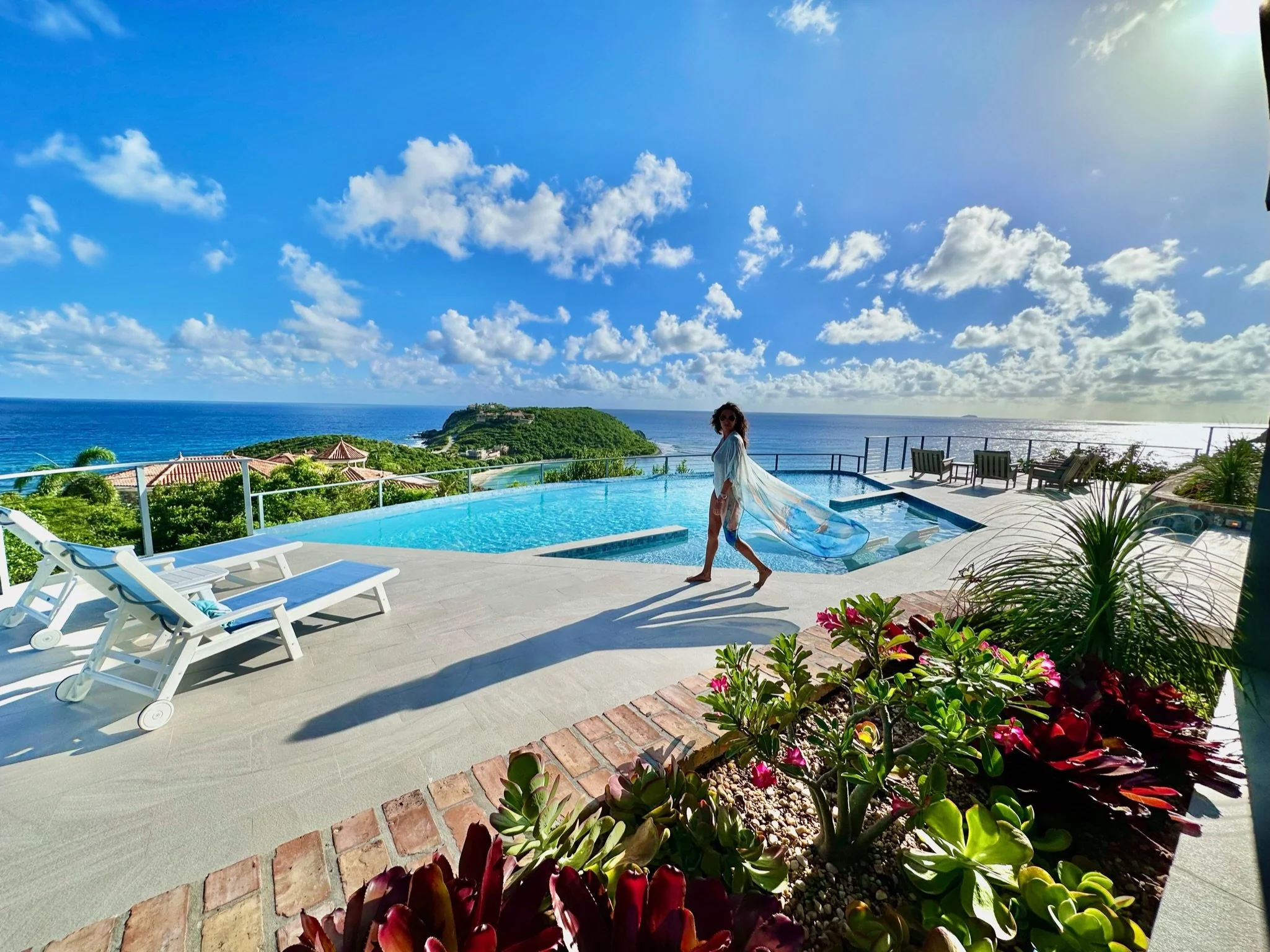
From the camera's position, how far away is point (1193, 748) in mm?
1241

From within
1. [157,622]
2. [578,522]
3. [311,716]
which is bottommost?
[578,522]

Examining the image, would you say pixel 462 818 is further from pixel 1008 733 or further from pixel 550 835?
pixel 1008 733

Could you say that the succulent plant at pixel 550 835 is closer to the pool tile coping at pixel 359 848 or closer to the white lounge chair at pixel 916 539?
the pool tile coping at pixel 359 848

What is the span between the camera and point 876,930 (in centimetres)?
86

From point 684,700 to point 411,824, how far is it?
106 centimetres

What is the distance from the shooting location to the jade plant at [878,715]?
93 cm

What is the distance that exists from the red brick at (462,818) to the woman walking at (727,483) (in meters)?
2.55

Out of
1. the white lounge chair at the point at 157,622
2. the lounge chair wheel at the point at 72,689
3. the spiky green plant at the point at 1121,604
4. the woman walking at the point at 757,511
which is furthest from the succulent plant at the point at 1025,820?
the lounge chair wheel at the point at 72,689

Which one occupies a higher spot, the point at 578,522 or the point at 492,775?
the point at 492,775

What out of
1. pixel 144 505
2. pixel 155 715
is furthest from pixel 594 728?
pixel 144 505

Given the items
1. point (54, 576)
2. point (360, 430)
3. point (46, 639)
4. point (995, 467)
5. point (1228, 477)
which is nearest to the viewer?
point (46, 639)

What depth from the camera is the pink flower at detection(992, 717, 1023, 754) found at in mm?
1096

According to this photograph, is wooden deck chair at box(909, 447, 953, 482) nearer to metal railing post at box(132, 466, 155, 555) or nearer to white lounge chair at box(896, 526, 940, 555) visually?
white lounge chair at box(896, 526, 940, 555)

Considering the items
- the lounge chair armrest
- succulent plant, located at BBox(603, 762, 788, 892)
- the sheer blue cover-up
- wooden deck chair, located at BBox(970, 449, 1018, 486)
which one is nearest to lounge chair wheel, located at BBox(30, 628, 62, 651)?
the lounge chair armrest
